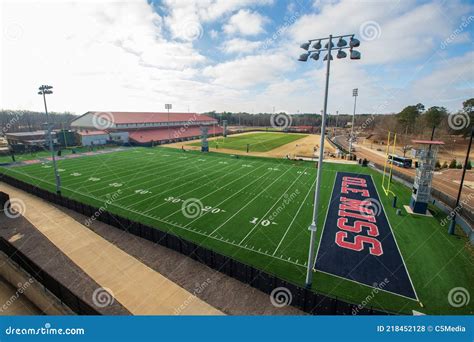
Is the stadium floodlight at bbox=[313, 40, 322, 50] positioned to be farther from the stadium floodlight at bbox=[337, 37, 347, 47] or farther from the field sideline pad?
the field sideline pad

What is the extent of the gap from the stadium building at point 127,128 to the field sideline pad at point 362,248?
160 ft

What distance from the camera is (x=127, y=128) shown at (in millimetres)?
63750

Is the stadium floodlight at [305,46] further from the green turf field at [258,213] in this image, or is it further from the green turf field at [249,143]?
the green turf field at [249,143]

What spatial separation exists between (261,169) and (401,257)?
68.6 ft

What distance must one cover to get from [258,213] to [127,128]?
188ft

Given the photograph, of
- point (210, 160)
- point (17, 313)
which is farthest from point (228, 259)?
point (210, 160)

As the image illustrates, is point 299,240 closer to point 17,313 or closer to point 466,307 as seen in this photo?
point 466,307

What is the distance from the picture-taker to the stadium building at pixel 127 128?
55.9 metres

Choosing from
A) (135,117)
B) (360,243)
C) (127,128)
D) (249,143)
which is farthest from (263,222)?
(135,117)

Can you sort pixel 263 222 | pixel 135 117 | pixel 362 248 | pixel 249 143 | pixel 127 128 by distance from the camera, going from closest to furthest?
1. pixel 362 248
2. pixel 263 222
3. pixel 249 143
4. pixel 127 128
5. pixel 135 117

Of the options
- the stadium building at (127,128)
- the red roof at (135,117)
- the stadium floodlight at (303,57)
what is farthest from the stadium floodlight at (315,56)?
the red roof at (135,117)

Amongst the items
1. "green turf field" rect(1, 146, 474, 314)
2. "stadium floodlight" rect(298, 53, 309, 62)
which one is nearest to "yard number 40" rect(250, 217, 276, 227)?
"green turf field" rect(1, 146, 474, 314)

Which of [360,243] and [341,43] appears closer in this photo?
[341,43]

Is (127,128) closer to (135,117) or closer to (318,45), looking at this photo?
(135,117)
